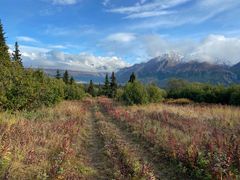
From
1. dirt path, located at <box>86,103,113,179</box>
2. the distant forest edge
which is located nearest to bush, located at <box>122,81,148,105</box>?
the distant forest edge

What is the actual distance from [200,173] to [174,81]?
299 ft

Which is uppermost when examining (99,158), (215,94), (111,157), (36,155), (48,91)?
(48,91)

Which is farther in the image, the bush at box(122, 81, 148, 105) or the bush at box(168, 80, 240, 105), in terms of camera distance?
the bush at box(168, 80, 240, 105)

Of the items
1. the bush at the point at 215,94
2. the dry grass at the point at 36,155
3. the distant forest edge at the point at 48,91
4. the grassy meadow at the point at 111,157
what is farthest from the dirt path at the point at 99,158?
the bush at the point at 215,94

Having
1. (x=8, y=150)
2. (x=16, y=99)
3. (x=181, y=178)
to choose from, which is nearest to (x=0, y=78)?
(x=16, y=99)

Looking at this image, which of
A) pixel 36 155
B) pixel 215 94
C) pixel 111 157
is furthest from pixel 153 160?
pixel 215 94

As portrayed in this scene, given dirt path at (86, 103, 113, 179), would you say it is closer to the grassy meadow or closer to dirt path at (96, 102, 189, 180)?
the grassy meadow

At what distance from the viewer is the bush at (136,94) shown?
35.9 meters

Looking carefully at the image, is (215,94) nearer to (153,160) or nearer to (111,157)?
(153,160)

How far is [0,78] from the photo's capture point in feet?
56.8

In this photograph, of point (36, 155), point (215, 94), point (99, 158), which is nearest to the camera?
point (36, 155)

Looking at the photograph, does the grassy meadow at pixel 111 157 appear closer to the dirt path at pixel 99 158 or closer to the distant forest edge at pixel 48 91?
the dirt path at pixel 99 158

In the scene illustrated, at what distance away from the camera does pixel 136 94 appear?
3628cm

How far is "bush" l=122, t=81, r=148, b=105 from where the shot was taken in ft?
118
